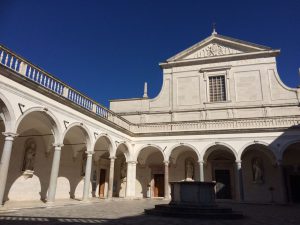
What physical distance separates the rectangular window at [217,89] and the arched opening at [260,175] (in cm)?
531

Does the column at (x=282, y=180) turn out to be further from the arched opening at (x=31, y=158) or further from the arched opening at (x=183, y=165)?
the arched opening at (x=31, y=158)

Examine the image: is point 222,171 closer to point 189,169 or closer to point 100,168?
point 189,169

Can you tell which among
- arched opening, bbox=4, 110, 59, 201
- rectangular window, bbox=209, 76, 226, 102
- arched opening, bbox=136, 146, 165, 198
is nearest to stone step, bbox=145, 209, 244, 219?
arched opening, bbox=4, 110, 59, 201

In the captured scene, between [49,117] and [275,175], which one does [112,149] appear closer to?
[49,117]

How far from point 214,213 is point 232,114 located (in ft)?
46.4

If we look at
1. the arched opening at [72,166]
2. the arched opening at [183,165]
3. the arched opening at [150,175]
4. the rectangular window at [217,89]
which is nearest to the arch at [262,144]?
the arched opening at [183,165]

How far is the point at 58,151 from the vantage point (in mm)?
13188

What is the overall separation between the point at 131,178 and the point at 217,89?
10600mm

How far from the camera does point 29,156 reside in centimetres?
1473

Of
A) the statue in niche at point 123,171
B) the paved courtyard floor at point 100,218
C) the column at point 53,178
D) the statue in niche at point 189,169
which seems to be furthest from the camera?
the statue in niche at point 123,171

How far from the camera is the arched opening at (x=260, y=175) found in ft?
65.9

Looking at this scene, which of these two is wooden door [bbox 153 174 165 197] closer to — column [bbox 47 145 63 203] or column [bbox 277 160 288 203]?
column [bbox 277 160 288 203]

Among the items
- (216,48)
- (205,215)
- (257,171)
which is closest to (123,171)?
(257,171)

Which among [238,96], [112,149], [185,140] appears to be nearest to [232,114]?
[238,96]
